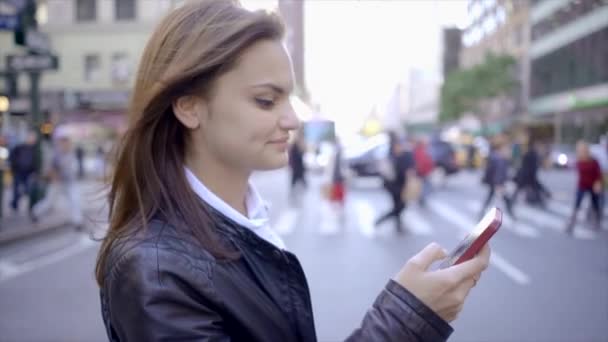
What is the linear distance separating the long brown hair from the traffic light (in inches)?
412

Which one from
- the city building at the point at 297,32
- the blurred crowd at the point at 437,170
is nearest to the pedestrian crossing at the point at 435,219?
the blurred crowd at the point at 437,170

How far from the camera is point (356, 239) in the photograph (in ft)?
37.8

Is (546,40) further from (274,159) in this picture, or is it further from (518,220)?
(274,159)

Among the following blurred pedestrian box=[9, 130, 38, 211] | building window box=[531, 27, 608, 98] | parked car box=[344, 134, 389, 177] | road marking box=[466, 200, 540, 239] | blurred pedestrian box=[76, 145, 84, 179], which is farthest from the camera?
blurred pedestrian box=[76, 145, 84, 179]

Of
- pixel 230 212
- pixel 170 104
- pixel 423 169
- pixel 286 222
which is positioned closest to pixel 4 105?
pixel 286 222

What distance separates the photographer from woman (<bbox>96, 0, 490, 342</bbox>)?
1241 mm

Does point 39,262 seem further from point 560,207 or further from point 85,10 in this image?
point 560,207

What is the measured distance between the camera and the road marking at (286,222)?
12.8 m

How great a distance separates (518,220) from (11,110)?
13110 mm

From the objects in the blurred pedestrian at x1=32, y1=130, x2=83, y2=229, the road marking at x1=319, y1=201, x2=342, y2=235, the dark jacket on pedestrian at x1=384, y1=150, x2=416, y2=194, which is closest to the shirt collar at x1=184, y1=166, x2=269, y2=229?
the road marking at x1=319, y1=201, x2=342, y2=235

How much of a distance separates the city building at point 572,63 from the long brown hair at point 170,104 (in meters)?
2.46

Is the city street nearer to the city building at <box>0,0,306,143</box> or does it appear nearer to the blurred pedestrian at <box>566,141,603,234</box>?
the blurred pedestrian at <box>566,141,603,234</box>

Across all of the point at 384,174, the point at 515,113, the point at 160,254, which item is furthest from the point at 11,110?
the point at 515,113

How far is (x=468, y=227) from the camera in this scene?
512 inches
